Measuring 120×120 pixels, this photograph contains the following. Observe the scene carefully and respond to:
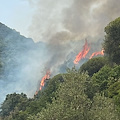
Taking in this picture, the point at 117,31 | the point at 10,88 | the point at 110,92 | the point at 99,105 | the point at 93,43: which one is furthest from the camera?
the point at 10,88

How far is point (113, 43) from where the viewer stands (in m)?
52.1

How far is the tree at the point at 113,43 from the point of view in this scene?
51875mm

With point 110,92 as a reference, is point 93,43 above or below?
above

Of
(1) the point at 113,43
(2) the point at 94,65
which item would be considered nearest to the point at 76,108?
(1) the point at 113,43

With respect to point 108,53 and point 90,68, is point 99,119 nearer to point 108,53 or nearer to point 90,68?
point 108,53

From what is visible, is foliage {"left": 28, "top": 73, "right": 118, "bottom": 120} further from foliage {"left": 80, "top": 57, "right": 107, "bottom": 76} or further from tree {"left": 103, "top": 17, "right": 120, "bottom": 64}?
foliage {"left": 80, "top": 57, "right": 107, "bottom": 76}

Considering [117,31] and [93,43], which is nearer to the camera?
[117,31]

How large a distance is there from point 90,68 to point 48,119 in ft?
181

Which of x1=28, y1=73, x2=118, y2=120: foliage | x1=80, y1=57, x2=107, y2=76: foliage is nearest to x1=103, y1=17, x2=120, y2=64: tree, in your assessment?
x1=80, y1=57, x2=107, y2=76: foliage

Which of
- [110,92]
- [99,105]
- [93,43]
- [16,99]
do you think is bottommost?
[99,105]

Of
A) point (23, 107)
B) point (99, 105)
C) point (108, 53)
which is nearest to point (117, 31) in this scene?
point (108, 53)

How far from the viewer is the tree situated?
51875 mm

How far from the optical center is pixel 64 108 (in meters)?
15.4

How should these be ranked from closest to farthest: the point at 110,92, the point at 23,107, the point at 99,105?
1. the point at 99,105
2. the point at 110,92
3. the point at 23,107
